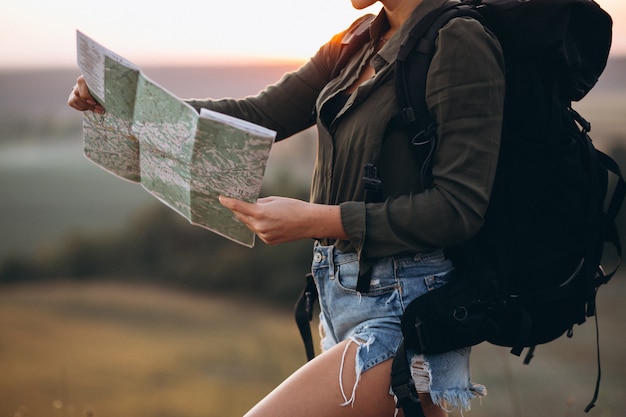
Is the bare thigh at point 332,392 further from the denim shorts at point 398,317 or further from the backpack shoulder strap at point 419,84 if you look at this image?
the backpack shoulder strap at point 419,84

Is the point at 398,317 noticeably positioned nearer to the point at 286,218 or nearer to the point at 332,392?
the point at 332,392

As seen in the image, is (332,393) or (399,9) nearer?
(332,393)

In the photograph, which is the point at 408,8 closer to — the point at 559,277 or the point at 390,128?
the point at 390,128

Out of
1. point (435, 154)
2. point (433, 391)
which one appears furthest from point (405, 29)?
point (433, 391)

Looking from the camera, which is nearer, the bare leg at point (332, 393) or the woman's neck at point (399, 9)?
the bare leg at point (332, 393)

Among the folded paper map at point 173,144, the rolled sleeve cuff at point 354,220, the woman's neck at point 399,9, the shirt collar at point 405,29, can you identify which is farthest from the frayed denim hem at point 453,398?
the woman's neck at point 399,9

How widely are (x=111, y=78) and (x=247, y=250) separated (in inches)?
149

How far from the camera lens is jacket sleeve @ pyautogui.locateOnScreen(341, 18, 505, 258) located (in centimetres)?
137

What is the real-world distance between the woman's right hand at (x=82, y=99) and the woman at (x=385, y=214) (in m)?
0.45

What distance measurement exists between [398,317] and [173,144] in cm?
53

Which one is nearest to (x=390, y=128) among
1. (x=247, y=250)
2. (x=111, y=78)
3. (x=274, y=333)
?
(x=111, y=78)

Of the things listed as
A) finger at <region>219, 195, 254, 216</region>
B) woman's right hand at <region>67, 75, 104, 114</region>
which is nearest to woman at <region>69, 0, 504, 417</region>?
finger at <region>219, 195, 254, 216</region>

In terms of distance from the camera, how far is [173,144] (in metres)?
1.43

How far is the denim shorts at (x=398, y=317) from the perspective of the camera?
4.83ft
